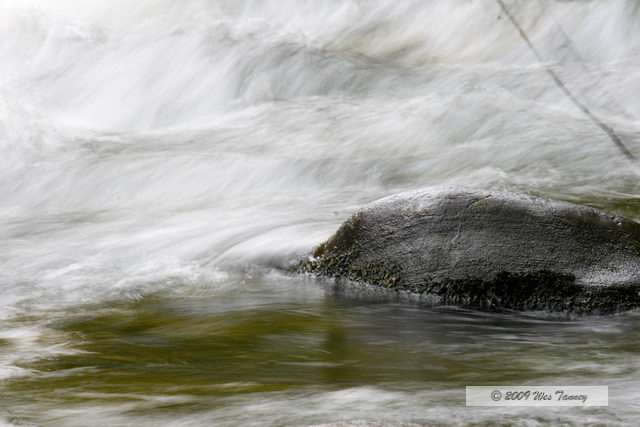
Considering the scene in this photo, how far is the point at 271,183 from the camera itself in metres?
8.37

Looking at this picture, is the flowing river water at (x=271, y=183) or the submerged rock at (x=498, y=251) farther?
the submerged rock at (x=498, y=251)

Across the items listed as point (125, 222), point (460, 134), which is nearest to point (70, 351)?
point (125, 222)

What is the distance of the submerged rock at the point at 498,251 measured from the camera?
4840 mm

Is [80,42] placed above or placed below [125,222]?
above

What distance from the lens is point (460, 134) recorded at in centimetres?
905

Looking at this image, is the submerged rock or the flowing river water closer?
the flowing river water

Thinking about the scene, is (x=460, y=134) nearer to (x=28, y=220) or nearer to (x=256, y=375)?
(x=28, y=220)

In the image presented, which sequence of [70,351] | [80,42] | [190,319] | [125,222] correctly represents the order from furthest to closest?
[80,42] → [125,222] → [190,319] → [70,351]

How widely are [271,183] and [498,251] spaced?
3.72 metres

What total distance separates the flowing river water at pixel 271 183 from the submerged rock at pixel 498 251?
0.13 m

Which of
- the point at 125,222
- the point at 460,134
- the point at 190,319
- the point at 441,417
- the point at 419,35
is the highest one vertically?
the point at 419,35

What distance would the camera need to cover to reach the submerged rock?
484 centimetres

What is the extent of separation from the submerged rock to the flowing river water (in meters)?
0.13

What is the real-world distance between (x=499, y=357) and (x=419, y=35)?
295 inches
